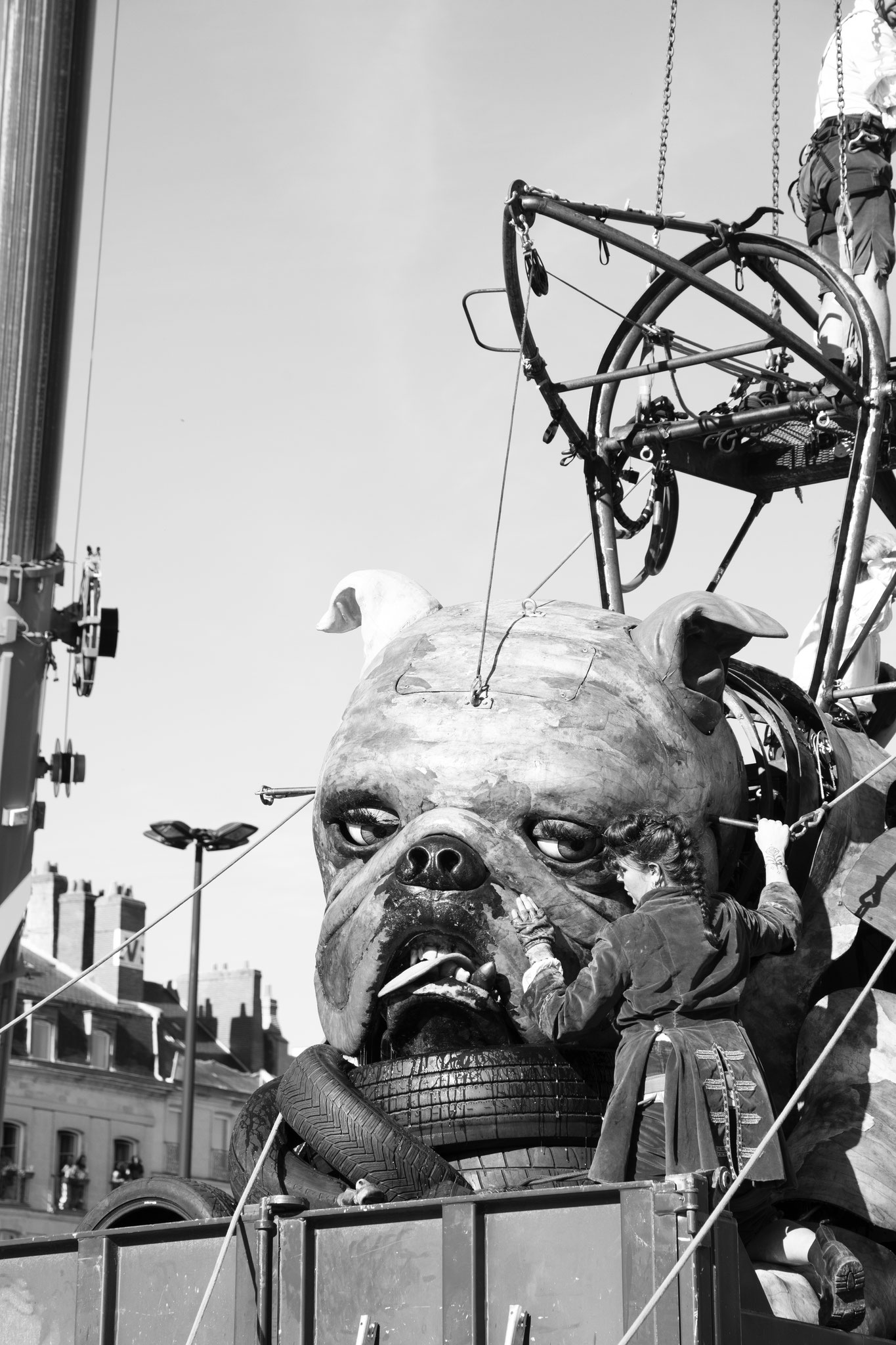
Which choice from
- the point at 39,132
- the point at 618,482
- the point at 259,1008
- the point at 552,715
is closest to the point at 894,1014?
the point at 552,715

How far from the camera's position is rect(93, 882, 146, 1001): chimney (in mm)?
53281

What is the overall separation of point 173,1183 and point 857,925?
2.85 meters

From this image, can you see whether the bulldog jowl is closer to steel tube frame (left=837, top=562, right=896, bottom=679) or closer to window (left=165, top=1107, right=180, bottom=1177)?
steel tube frame (left=837, top=562, right=896, bottom=679)

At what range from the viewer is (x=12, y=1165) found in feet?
149

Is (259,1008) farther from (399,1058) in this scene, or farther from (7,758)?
(399,1058)

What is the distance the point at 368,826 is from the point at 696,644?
4.75 feet

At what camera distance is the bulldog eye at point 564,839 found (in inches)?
279

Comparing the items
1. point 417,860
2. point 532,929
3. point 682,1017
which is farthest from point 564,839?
point 682,1017

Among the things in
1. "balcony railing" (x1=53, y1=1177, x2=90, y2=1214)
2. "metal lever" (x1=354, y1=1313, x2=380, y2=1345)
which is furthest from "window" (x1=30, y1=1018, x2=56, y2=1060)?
"metal lever" (x1=354, y1=1313, x2=380, y2=1345)

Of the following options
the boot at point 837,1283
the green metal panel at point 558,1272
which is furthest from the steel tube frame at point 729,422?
the green metal panel at point 558,1272

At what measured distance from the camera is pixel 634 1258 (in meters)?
4.80

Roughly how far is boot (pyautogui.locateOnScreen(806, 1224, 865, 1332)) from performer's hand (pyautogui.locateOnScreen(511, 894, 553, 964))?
1.31m

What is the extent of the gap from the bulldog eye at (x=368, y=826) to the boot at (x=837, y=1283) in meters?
2.18

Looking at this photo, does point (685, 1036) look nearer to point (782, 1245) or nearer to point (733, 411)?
point (782, 1245)
